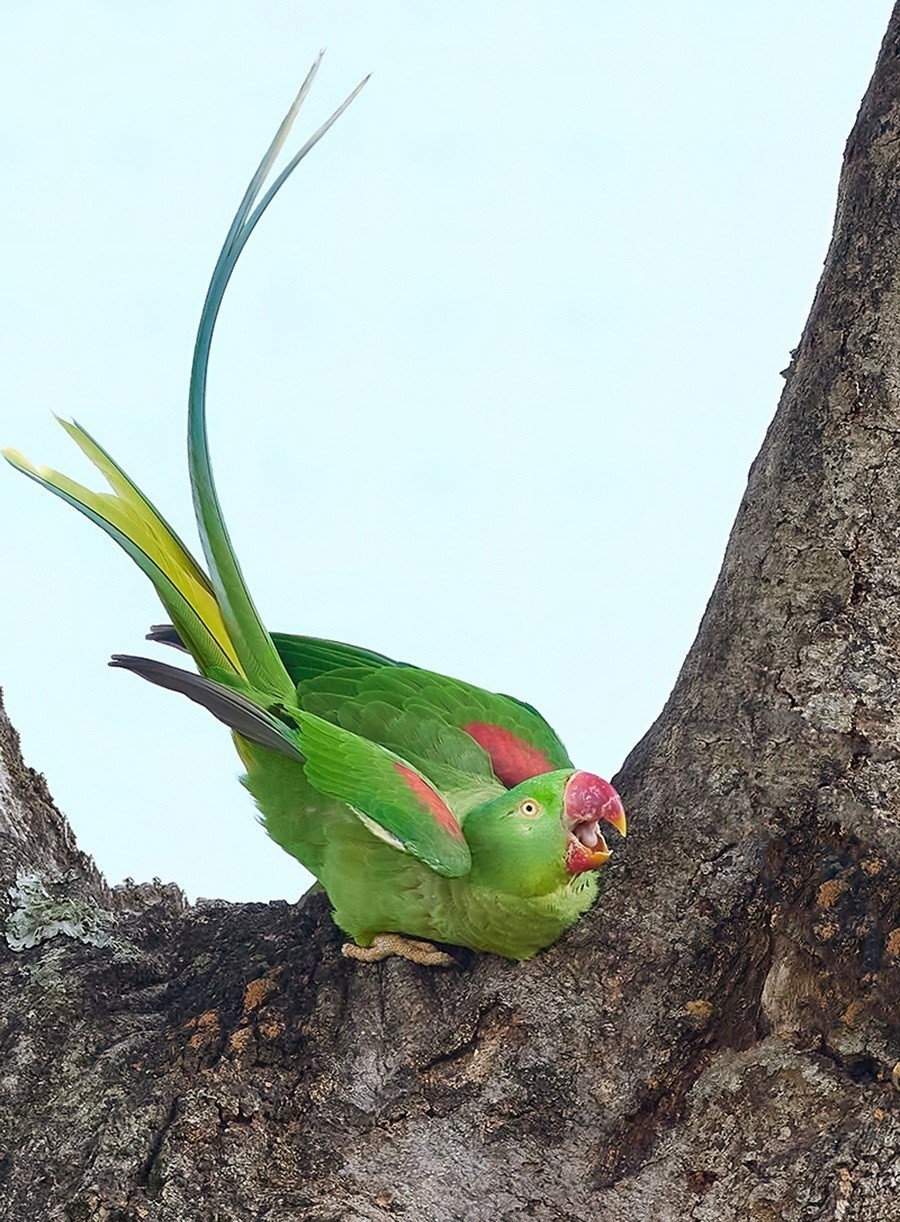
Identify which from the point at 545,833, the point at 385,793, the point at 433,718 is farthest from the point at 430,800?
the point at 433,718

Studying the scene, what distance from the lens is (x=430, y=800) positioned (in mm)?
1854

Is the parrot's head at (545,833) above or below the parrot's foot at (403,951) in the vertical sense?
above

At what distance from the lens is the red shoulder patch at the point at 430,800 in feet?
6.06

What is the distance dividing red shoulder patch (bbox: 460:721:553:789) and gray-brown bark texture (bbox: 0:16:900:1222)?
25 cm

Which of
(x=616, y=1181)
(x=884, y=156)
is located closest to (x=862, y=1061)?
(x=616, y=1181)

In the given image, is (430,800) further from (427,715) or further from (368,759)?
(427,715)

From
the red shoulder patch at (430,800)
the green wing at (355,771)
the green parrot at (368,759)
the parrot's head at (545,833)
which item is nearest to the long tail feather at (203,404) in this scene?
the green parrot at (368,759)

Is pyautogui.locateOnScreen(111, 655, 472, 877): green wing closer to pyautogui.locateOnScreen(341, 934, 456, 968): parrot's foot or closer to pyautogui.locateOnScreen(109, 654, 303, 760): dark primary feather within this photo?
pyautogui.locateOnScreen(109, 654, 303, 760): dark primary feather

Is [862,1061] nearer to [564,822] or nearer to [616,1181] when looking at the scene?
[616,1181]

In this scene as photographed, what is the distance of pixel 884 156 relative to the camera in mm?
1860

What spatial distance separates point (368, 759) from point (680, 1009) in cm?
55

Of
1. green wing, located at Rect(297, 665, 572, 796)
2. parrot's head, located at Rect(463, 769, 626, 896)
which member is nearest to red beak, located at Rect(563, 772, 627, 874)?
parrot's head, located at Rect(463, 769, 626, 896)

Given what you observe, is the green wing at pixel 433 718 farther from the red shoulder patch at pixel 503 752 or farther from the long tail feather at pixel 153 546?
the long tail feather at pixel 153 546

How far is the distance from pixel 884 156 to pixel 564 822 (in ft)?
3.51
